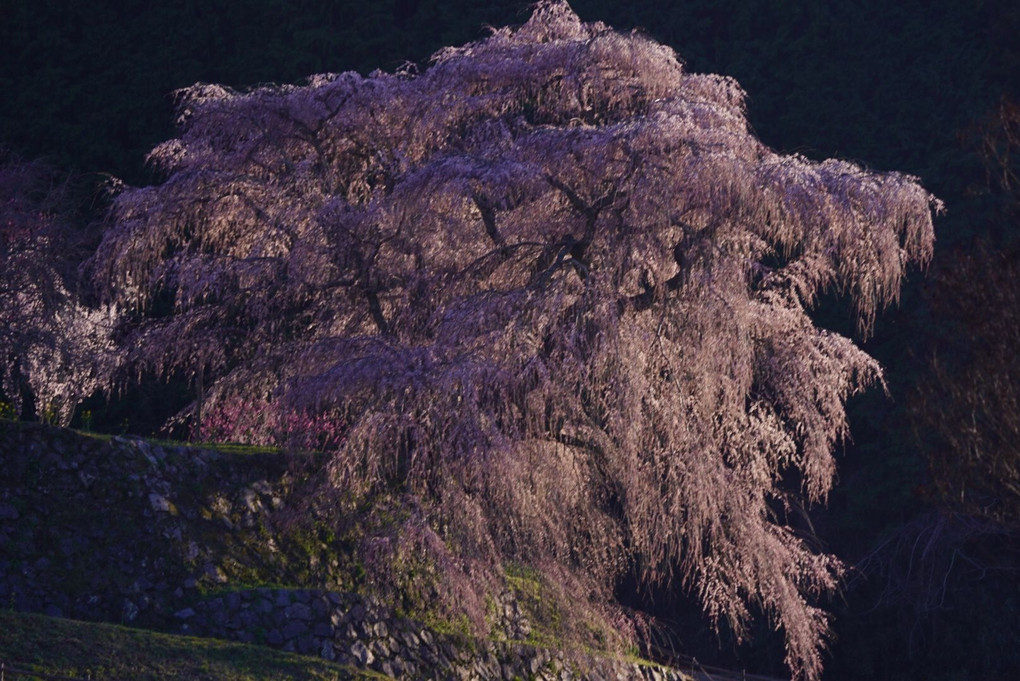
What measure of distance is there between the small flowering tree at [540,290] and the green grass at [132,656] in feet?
4.49

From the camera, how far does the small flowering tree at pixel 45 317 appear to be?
15.3m

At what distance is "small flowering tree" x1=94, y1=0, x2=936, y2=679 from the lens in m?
10.4

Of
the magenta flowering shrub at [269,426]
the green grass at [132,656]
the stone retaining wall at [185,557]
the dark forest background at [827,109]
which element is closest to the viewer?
the green grass at [132,656]

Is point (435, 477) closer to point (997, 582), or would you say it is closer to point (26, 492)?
point (26, 492)

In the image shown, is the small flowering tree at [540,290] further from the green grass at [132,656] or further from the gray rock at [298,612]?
the green grass at [132,656]

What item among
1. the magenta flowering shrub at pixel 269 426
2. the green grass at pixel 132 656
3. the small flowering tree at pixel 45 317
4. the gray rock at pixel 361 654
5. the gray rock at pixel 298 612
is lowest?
the green grass at pixel 132 656

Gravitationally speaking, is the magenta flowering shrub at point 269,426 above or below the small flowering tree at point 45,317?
below

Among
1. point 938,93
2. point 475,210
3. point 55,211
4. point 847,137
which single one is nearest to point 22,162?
point 55,211

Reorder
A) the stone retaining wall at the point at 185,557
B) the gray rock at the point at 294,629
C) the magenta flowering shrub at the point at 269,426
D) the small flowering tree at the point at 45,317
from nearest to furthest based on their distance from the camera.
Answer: the stone retaining wall at the point at 185,557 → the gray rock at the point at 294,629 → the magenta flowering shrub at the point at 269,426 → the small flowering tree at the point at 45,317

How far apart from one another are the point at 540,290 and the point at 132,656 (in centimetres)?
431

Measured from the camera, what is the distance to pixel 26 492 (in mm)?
10594

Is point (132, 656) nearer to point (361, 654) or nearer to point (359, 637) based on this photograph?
point (361, 654)

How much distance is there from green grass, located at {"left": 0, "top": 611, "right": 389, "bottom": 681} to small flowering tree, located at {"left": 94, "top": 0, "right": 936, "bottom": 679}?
1369mm

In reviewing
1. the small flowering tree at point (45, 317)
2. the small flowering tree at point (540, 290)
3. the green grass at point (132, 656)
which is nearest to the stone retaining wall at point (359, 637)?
the green grass at point (132, 656)
